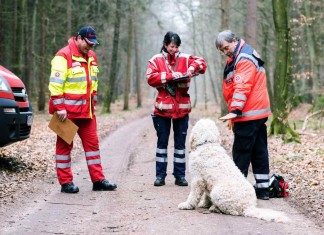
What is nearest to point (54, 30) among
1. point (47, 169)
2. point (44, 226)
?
point (47, 169)

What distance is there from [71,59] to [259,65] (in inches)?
113

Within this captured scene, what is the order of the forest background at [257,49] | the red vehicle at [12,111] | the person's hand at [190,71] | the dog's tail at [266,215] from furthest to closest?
the forest background at [257,49], the person's hand at [190,71], the red vehicle at [12,111], the dog's tail at [266,215]

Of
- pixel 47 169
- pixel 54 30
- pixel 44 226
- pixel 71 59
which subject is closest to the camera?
pixel 44 226

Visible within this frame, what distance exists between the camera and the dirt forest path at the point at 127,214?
5.20 m

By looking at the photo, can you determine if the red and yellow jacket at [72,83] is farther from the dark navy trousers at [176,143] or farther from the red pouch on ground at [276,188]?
the red pouch on ground at [276,188]

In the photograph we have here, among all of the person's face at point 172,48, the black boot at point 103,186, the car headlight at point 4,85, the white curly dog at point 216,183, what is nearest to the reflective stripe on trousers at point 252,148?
the white curly dog at point 216,183

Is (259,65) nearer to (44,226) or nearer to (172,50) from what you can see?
(172,50)

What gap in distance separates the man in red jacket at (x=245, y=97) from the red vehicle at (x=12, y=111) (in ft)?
11.4

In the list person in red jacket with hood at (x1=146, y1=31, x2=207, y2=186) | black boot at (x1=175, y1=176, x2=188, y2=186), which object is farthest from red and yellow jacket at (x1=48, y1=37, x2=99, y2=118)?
black boot at (x1=175, y1=176, x2=188, y2=186)

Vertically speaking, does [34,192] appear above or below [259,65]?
below

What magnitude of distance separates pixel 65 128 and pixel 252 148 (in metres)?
2.90

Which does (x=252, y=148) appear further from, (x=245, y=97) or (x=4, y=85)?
(x=4, y=85)

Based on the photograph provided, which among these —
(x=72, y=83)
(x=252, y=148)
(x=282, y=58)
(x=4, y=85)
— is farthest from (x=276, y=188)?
(x=282, y=58)

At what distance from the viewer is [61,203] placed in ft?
21.9
